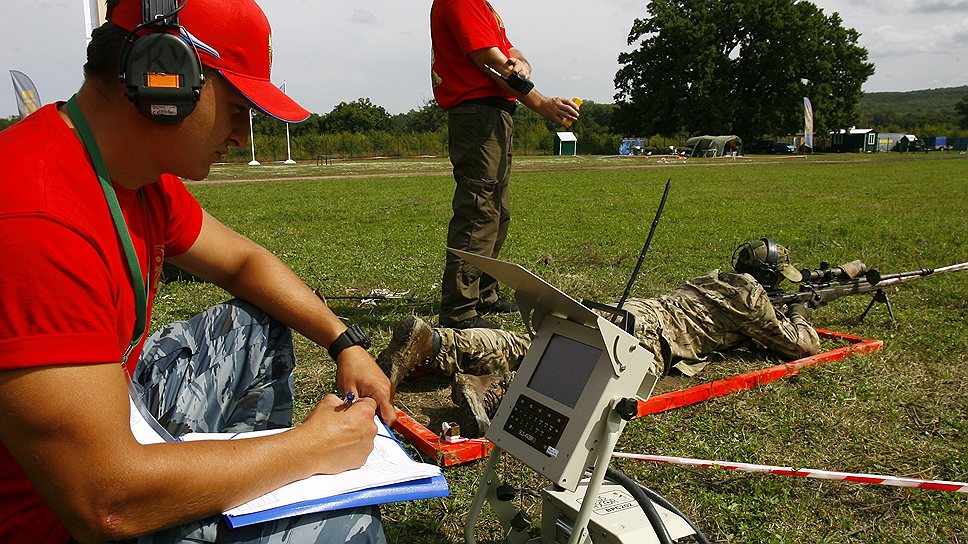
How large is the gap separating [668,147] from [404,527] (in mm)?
62018

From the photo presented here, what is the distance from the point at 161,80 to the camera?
153cm

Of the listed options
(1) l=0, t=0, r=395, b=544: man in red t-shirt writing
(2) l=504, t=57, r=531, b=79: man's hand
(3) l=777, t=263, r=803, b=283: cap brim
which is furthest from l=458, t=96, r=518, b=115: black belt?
(1) l=0, t=0, r=395, b=544: man in red t-shirt writing

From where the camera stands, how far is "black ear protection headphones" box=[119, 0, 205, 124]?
61.1 inches

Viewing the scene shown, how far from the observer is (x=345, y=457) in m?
1.84

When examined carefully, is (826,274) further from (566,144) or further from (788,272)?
(566,144)

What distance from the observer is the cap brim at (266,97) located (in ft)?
5.61

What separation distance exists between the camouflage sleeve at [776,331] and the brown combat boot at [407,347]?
187cm

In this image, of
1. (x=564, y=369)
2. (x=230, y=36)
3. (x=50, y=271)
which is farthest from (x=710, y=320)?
(x=50, y=271)

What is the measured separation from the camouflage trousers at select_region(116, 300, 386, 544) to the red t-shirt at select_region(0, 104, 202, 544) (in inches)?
17.6

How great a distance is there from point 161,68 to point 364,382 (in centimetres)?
121

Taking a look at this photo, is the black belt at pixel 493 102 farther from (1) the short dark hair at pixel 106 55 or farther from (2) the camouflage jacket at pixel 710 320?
(1) the short dark hair at pixel 106 55

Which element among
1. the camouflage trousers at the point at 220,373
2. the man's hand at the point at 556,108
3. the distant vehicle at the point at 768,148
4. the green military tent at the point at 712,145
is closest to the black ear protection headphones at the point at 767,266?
the man's hand at the point at 556,108

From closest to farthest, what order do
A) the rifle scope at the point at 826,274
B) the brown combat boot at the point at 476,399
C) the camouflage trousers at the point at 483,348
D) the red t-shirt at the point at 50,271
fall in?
1. the red t-shirt at the point at 50,271
2. the brown combat boot at the point at 476,399
3. the camouflage trousers at the point at 483,348
4. the rifle scope at the point at 826,274

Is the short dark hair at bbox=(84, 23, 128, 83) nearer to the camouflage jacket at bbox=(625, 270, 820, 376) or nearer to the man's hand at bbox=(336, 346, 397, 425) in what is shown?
the man's hand at bbox=(336, 346, 397, 425)
